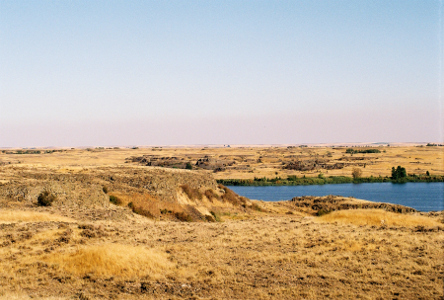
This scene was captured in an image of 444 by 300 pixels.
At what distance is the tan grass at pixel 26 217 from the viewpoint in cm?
2358

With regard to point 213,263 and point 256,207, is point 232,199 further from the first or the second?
point 213,263

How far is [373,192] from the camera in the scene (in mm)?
80062

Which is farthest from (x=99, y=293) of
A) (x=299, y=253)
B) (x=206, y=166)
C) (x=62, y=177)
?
(x=206, y=166)

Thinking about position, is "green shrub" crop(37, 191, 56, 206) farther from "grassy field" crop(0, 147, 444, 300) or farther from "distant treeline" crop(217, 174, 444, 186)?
"distant treeline" crop(217, 174, 444, 186)

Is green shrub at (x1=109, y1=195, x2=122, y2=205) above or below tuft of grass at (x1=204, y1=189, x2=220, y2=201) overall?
above

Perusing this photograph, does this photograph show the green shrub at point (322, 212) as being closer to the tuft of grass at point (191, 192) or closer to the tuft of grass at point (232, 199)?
the tuft of grass at point (232, 199)

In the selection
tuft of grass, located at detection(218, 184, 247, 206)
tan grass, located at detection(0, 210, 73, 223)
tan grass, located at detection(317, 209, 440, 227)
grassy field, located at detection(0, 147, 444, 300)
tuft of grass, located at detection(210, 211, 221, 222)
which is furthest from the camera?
tuft of grass, located at detection(218, 184, 247, 206)

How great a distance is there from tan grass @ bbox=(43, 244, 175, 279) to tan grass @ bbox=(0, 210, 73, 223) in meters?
8.45

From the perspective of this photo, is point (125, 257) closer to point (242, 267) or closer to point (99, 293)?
point (99, 293)

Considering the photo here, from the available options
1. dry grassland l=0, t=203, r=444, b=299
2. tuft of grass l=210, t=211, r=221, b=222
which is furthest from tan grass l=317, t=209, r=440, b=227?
tuft of grass l=210, t=211, r=221, b=222

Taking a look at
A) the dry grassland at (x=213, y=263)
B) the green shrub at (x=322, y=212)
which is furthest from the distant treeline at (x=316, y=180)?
the dry grassland at (x=213, y=263)

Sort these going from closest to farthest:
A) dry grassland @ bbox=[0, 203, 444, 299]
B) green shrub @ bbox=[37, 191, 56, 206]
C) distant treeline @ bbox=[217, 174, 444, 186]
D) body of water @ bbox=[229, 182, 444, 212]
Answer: dry grassland @ bbox=[0, 203, 444, 299] < green shrub @ bbox=[37, 191, 56, 206] < body of water @ bbox=[229, 182, 444, 212] < distant treeline @ bbox=[217, 174, 444, 186]

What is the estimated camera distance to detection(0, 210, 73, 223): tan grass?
23.6m

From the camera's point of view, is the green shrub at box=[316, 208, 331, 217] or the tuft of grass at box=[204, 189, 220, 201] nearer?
the tuft of grass at box=[204, 189, 220, 201]
